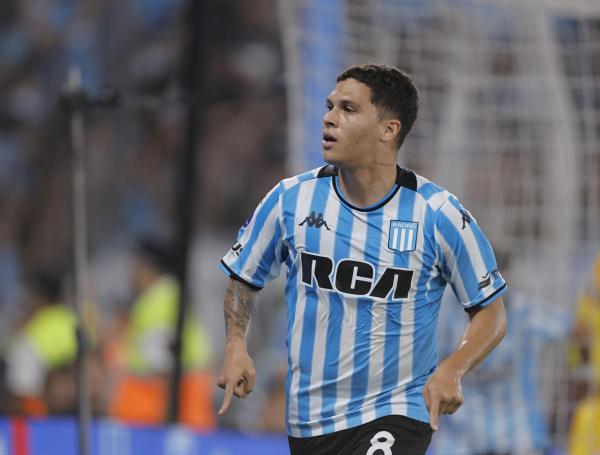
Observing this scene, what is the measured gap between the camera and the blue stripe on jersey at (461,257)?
388cm

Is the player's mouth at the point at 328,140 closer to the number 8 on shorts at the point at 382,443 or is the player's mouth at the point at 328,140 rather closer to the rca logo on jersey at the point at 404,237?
the rca logo on jersey at the point at 404,237

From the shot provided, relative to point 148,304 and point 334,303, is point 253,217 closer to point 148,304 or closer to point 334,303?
point 334,303

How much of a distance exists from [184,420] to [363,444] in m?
3.43

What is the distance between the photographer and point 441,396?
354cm

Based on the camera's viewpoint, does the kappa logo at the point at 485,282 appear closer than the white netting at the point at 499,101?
Yes

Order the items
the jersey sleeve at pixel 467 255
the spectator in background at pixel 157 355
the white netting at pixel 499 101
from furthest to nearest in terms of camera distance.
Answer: the spectator in background at pixel 157 355, the white netting at pixel 499 101, the jersey sleeve at pixel 467 255

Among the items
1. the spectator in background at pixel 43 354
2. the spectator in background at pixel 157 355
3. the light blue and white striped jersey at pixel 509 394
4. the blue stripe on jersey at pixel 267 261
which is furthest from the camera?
the spectator in background at pixel 43 354

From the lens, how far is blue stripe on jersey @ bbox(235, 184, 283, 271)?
4070 mm

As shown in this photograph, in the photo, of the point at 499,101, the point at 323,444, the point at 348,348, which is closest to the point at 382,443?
the point at 323,444

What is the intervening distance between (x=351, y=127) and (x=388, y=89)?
0.61ft

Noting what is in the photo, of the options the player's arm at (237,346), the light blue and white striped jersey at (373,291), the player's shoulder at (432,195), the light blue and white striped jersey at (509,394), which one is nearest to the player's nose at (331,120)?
the light blue and white striped jersey at (373,291)

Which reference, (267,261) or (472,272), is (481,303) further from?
(267,261)

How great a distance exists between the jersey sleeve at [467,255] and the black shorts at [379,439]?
416 millimetres

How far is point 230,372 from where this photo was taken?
3803 millimetres
